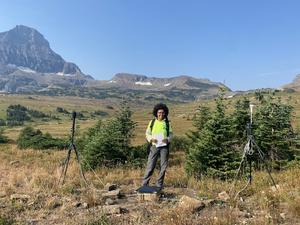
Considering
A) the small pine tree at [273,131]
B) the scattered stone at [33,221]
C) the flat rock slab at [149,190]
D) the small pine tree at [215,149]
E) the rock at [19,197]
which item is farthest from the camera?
the small pine tree at [273,131]

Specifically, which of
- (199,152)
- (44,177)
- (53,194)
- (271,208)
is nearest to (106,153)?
(199,152)

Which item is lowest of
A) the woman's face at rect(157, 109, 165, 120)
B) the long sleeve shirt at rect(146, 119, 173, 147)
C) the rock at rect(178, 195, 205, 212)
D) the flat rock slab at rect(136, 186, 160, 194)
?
the flat rock slab at rect(136, 186, 160, 194)

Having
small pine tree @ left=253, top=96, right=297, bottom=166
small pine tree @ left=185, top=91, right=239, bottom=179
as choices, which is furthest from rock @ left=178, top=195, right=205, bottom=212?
small pine tree @ left=253, top=96, right=297, bottom=166

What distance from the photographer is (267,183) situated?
37.3ft

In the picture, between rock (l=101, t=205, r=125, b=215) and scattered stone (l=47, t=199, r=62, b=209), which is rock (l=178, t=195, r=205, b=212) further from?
scattered stone (l=47, t=199, r=62, b=209)

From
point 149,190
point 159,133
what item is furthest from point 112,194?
point 159,133

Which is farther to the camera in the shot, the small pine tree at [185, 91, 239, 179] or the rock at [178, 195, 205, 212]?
the small pine tree at [185, 91, 239, 179]

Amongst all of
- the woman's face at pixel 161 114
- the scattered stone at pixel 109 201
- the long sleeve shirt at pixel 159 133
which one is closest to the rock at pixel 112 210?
the scattered stone at pixel 109 201

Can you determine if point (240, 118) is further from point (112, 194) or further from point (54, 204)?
point (54, 204)

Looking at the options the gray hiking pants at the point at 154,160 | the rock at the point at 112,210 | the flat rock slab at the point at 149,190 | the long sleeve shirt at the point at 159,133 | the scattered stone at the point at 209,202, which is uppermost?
the long sleeve shirt at the point at 159,133

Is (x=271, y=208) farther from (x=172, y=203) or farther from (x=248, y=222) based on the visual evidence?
(x=172, y=203)

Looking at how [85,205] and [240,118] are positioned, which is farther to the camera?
[240,118]

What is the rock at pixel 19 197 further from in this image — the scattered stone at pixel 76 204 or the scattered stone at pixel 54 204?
the scattered stone at pixel 76 204

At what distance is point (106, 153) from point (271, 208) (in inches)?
532
